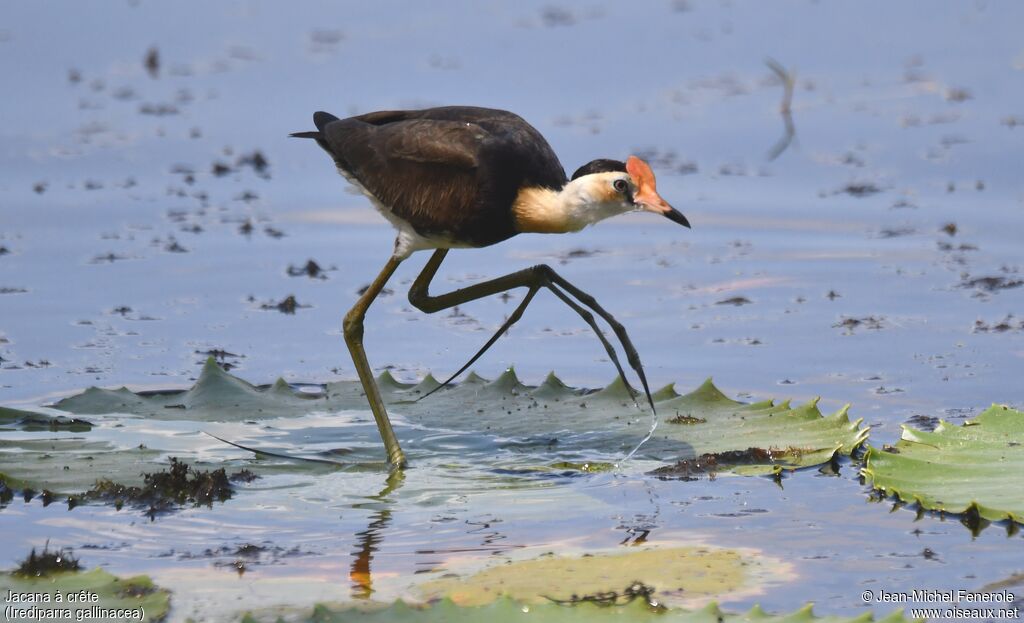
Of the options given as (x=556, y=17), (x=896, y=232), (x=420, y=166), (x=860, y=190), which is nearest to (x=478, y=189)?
(x=420, y=166)

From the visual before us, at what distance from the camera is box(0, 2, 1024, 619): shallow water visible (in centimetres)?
557

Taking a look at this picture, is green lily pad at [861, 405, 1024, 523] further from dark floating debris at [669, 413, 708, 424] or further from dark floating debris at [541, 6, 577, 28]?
dark floating debris at [541, 6, 577, 28]

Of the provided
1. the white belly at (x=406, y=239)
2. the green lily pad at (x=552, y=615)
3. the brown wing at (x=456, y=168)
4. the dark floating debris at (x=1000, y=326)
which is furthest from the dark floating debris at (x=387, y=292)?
the green lily pad at (x=552, y=615)

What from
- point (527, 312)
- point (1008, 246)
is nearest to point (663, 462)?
point (527, 312)

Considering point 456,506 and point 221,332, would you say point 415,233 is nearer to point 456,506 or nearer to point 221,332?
point 456,506

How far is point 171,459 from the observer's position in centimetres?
600

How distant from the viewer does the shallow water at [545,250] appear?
5.57 meters

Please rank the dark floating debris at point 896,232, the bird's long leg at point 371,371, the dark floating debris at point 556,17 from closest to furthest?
the bird's long leg at point 371,371 → the dark floating debris at point 896,232 → the dark floating debris at point 556,17

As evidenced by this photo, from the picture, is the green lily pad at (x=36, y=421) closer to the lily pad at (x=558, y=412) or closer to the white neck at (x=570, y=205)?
the lily pad at (x=558, y=412)

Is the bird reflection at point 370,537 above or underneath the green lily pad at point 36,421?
underneath

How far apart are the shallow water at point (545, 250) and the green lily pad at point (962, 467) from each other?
16cm

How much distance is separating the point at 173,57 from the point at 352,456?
301 inches

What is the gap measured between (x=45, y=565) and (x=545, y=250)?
512cm

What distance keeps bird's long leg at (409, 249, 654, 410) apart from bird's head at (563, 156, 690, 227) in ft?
1.24
